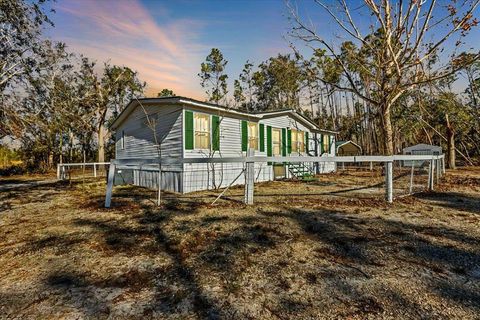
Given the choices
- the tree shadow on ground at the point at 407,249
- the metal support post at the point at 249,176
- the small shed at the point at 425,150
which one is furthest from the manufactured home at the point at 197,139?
the small shed at the point at 425,150

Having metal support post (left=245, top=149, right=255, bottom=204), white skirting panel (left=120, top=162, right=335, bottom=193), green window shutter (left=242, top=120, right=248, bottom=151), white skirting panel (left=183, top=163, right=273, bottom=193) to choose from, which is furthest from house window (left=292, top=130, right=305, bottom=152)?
metal support post (left=245, top=149, right=255, bottom=204)

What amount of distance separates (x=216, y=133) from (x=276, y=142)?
4.61 m

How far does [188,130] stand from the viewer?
9992 mm

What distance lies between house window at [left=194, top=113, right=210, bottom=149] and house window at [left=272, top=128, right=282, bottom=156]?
185 inches

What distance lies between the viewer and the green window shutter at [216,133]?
11.1 metres

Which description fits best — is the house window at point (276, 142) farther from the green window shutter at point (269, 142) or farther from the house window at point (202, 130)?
the house window at point (202, 130)

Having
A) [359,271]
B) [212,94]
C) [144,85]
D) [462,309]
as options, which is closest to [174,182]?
[359,271]

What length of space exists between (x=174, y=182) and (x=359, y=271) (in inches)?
327

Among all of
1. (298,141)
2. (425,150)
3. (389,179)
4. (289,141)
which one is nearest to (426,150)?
(425,150)

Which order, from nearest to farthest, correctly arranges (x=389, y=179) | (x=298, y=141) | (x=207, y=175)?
(x=389, y=179) < (x=207, y=175) < (x=298, y=141)

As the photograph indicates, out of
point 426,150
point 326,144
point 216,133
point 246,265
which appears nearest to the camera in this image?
point 246,265

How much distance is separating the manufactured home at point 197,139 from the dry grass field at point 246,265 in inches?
146

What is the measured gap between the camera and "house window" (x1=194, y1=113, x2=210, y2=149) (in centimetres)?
1052

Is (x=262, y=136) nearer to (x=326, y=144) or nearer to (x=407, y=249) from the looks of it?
(x=326, y=144)
